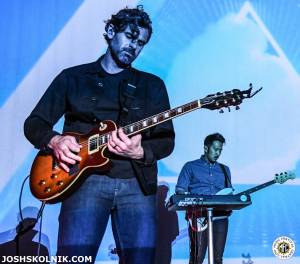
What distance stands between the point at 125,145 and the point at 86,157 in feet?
0.84

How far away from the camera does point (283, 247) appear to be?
311 cm

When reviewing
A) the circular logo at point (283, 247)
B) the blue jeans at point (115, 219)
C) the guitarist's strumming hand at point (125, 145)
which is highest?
the guitarist's strumming hand at point (125, 145)

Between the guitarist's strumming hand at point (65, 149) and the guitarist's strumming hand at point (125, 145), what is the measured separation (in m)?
0.20

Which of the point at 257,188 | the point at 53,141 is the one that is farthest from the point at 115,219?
the point at 257,188

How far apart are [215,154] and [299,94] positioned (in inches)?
31.2

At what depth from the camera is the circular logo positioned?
3102mm

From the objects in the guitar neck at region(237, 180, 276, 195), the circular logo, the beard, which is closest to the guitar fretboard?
the beard

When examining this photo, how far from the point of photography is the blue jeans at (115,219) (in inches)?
90.1

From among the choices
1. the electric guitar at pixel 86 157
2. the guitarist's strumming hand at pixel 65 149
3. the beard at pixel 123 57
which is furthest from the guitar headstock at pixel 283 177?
the guitarist's strumming hand at pixel 65 149

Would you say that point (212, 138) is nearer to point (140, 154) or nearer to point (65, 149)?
point (140, 154)

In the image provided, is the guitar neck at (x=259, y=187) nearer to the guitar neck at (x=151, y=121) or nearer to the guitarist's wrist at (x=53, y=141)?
the guitar neck at (x=151, y=121)

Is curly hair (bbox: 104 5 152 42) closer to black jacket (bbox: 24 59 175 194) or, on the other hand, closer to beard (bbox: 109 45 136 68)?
beard (bbox: 109 45 136 68)

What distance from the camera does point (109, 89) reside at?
264cm

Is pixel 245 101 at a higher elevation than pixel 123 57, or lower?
lower
